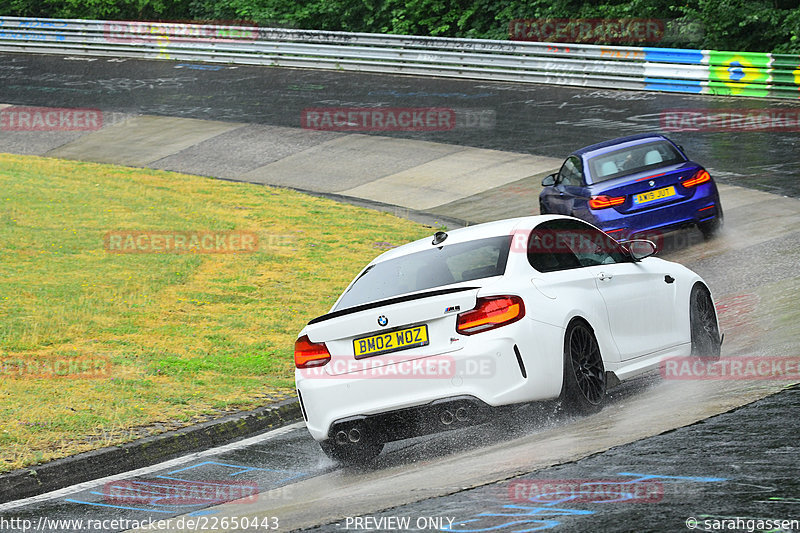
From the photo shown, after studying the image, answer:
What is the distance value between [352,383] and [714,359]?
349 cm

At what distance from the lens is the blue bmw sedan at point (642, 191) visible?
15.5m

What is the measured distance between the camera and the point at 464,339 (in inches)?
287

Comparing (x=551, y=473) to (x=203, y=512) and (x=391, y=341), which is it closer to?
(x=391, y=341)

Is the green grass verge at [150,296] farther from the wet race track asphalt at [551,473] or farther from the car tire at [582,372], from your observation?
the car tire at [582,372]

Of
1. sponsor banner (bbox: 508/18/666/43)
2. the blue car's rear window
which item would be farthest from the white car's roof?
sponsor banner (bbox: 508/18/666/43)

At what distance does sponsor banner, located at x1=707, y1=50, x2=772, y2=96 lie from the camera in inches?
1096

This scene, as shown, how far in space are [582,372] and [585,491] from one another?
2061 millimetres

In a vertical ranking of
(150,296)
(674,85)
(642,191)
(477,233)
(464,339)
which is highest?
(674,85)

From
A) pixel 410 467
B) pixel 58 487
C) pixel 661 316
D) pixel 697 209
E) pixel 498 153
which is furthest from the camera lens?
pixel 498 153

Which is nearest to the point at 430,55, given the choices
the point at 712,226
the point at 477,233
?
the point at 712,226

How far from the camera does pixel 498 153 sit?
25.3 meters

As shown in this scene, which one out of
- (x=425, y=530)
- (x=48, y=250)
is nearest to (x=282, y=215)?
(x=48, y=250)

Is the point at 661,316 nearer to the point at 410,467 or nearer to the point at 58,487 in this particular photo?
the point at 410,467
